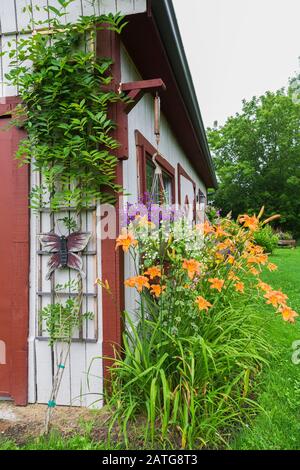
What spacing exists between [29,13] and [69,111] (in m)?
0.91

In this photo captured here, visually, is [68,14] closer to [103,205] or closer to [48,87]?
[48,87]

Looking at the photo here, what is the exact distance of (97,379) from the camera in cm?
232

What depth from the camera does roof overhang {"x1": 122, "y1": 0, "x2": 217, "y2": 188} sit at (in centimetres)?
245

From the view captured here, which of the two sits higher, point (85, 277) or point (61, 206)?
point (61, 206)

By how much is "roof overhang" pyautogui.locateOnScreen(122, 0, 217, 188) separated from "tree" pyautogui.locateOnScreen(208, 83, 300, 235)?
1933 centimetres

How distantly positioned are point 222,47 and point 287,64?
713 inches

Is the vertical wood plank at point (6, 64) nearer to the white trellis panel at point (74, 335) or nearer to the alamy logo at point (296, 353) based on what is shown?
the white trellis panel at point (74, 335)

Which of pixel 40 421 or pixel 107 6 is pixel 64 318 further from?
pixel 107 6

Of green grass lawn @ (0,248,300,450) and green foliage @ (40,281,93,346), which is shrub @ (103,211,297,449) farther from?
green foliage @ (40,281,93,346)

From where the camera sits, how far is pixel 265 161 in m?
24.2

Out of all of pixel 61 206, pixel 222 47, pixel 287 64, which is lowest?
pixel 61 206

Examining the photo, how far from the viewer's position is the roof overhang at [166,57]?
245 centimetres

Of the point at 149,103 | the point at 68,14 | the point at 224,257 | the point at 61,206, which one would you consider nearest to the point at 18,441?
the point at 61,206

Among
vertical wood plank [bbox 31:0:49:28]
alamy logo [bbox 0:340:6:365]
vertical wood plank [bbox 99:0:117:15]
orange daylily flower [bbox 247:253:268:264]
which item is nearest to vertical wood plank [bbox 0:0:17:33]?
vertical wood plank [bbox 31:0:49:28]
